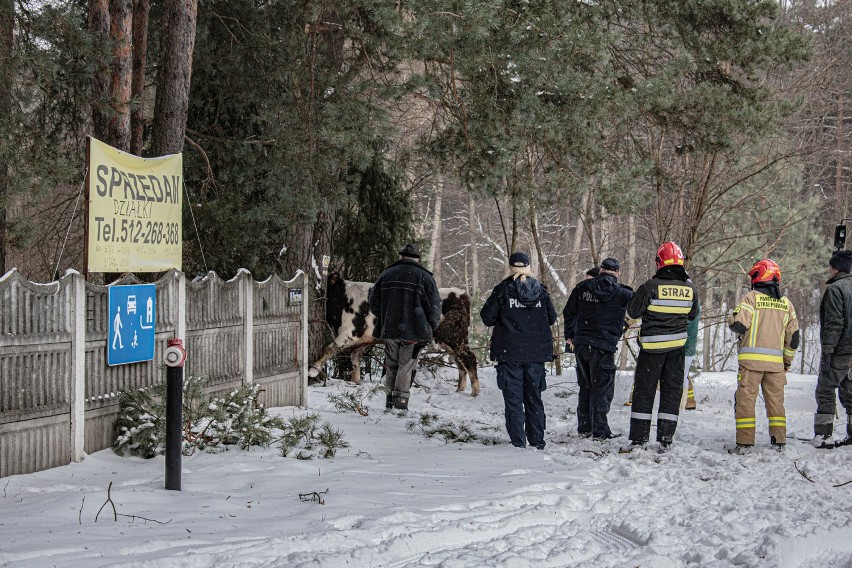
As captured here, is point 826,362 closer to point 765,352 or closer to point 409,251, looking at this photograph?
point 765,352

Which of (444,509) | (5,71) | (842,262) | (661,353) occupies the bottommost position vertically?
(444,509)

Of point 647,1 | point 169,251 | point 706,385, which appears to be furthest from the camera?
point 706,385

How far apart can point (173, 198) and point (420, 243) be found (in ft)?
23.7

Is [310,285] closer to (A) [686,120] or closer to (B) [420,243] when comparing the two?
(B) [420,243]

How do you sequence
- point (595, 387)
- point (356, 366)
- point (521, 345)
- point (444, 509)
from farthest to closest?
point (356, 366), point (595, 387), point (521, 345), point (444, 509)

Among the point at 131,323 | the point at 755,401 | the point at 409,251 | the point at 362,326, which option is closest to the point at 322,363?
the point at 362,326

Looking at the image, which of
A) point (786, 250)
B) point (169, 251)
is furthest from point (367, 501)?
point (786, 250)

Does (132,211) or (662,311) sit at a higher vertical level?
(132,211)

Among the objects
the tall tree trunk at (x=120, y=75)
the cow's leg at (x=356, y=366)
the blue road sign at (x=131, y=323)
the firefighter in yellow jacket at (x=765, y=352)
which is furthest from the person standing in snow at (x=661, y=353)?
the tall tree trunk at (x=120, y=75)

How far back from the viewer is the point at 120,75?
390 inches

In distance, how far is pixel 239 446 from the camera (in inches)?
307

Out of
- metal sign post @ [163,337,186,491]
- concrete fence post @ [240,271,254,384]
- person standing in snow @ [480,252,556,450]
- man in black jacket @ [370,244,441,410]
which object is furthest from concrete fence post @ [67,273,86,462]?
man in black jacket @ [370,244,441,410]

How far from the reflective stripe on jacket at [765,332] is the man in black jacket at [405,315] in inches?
143

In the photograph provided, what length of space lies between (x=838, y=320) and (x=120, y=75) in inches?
332
